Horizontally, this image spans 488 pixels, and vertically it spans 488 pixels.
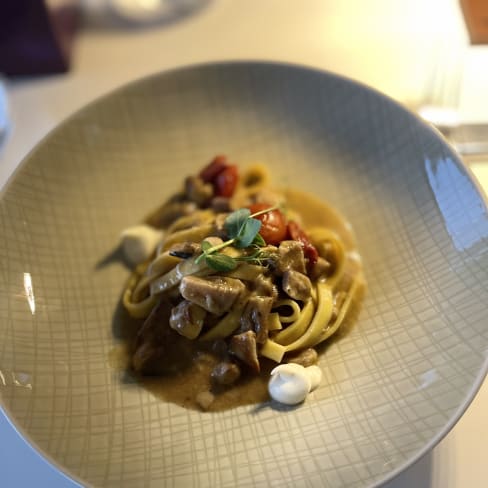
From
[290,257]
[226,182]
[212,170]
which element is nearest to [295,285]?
[290,257]

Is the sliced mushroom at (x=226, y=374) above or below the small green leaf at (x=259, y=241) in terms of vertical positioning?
below

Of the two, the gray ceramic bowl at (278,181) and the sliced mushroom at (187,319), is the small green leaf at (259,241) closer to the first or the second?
the sliced mushroom at (187,319)

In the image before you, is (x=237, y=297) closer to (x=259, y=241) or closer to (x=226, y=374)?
(x=259, y=241)

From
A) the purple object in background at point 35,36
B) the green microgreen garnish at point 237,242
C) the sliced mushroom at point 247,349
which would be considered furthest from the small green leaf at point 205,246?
the purple object in background at point 35,36

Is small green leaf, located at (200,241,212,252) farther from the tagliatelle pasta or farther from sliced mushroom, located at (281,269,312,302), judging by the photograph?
sliced mushroom, located at (281,269,312,302)

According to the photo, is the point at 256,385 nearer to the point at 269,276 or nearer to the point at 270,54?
the point at 269,276

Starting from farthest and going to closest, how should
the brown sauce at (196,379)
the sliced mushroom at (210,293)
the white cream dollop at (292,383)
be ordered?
the sliced mushroom at (210,293) < the brown sauce at (196,379) < the white cream dollop at (292,383)

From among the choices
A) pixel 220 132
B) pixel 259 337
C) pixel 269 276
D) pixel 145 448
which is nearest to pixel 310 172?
pixel 220 132

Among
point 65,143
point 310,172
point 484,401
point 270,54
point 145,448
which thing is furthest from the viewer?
point 270,54
